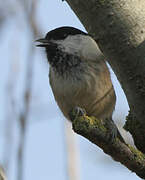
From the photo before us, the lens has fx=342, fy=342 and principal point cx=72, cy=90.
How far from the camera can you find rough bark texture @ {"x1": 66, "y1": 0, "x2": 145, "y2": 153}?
1562 millimetres

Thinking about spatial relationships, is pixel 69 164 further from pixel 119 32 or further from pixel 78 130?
pixel 119 32

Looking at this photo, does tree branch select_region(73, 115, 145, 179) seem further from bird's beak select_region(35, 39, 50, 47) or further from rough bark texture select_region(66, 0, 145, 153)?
bird's beak select_region(35, 39, 50, 47)

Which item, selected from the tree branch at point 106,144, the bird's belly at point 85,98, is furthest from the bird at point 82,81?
the tree branch at point 106,144

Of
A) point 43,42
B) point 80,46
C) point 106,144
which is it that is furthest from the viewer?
point 43,42

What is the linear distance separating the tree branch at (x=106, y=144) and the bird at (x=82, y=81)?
94 centimetres

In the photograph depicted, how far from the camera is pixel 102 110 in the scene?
2703 millimetres

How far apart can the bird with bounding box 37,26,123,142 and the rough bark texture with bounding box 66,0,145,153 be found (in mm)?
977

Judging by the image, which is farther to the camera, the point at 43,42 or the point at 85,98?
the point at 43,42

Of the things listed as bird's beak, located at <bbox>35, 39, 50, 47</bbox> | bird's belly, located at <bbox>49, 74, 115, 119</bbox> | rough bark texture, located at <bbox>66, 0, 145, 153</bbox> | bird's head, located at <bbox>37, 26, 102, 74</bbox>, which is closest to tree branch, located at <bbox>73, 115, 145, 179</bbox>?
rough bark texture, located at <bbox>66, 0, 145, 153</bbox>

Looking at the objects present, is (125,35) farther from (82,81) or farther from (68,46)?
(68,46)

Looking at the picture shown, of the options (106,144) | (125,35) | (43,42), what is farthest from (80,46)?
(106,144)

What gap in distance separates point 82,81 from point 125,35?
1052 mm

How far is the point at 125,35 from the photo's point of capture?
5.12 ft

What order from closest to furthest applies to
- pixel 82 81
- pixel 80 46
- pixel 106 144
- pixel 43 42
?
pixel 106 144
pixel 82 81
pixel 80 46
pixel 43 42
